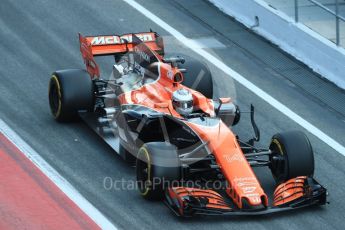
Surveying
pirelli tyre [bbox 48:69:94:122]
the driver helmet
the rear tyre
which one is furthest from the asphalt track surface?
the driver helmet

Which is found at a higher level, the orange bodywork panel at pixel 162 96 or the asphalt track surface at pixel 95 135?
the orange bodywork panel at pixel 162 96

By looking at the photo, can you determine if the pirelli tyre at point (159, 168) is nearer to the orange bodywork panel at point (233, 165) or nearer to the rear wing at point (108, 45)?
the orange bodywork panel at point (233, 165)

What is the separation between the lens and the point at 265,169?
50.5ft

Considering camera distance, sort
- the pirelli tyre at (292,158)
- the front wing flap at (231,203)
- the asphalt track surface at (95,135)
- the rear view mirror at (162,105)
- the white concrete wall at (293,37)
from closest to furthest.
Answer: the front wing flap at (231,203)
the asphalt track surface at (95,135)
the pirelli tyre at (292,158)
the rear view mirror at (162,105)
the white concrete wall at (293,37)

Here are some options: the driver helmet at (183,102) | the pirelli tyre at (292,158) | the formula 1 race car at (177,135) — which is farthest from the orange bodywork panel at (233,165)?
the pirelli tyre at (292,158)

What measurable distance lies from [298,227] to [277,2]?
27.8 feet

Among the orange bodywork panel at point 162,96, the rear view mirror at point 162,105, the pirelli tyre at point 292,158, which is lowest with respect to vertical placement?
the pirelli tyre at point 292,158

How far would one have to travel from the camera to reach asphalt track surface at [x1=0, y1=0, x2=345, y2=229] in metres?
14.0

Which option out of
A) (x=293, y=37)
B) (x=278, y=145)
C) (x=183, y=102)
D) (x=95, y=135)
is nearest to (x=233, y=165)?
(x=278, y=145)

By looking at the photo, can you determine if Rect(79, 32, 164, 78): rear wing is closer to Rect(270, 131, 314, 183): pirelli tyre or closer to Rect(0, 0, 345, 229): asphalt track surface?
Rect(0, 0, 345, 229): asphalt track surface

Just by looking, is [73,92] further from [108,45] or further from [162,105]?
[162,105]

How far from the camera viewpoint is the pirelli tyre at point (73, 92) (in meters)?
16.3

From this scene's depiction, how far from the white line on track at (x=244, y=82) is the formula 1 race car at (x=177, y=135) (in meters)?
1.79

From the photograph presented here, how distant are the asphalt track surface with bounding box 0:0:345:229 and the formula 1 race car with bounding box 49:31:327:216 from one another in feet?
0.92
